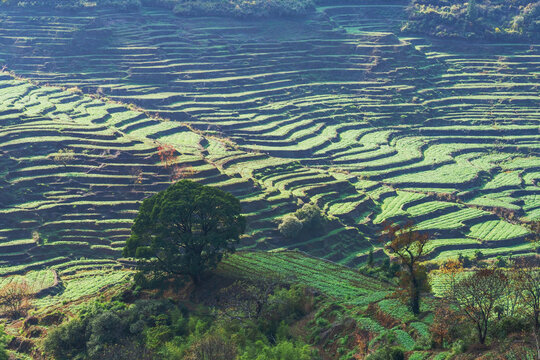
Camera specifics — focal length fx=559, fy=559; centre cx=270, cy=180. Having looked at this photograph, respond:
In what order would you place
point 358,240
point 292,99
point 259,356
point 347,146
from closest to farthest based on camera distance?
point 259,356, point 358,240, point 347,146, point 292,99

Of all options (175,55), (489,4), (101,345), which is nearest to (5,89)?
(175,55)

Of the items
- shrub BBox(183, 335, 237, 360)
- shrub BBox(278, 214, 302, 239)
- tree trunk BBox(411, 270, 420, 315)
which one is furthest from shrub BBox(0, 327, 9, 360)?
shrub BBox(278, 214, 302, 239)

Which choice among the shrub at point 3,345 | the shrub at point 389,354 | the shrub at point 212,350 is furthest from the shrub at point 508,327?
the shrub at point 3,345

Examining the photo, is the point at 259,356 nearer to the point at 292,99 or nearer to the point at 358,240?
the point at 358,240

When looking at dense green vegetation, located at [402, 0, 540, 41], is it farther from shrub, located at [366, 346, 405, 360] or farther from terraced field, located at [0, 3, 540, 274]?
shrub, located at [366, 346, 405, 360]

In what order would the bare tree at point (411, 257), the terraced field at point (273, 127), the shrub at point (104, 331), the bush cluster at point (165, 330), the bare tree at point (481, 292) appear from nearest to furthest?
the bare tree at point (481, 292)
the bare tree at point (411, 257)
the bush cluster at point (165, 330)
the shrub at point (104, 331)
the terraced field at point (273, 127)

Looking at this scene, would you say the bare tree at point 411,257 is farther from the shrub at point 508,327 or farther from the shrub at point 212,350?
the shrub at point 212,350
